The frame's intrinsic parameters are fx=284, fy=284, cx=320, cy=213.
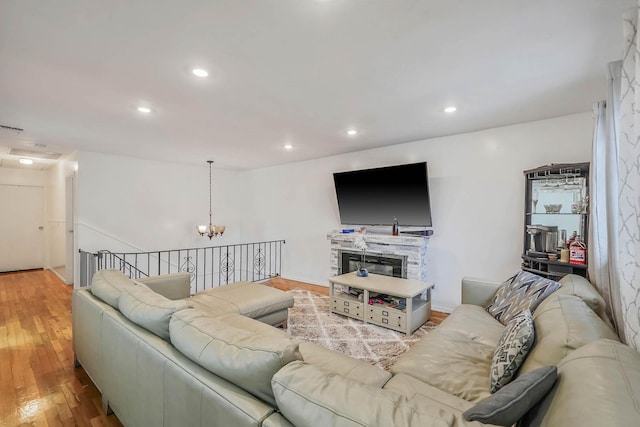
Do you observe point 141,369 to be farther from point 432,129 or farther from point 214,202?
point 214,202

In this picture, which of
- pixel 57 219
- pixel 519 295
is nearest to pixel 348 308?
pixel 519 295

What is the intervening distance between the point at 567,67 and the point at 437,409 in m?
2.49

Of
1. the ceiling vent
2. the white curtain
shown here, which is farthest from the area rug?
the ceiling vent

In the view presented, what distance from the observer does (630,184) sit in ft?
4.33

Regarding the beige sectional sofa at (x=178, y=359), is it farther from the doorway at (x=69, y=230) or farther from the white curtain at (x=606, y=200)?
the doorway at (x=69, y=230)

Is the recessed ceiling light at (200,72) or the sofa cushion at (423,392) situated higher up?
the recessed ceiling light at (200,72)

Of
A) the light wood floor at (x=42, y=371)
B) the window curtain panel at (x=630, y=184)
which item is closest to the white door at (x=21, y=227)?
the light wood floor at (x=42, y=371)

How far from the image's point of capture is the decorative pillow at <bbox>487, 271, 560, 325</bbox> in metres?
2.15

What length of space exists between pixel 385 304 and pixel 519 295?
56.6 inches

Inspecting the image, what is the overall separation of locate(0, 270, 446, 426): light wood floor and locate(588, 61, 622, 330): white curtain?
A: 1971mm

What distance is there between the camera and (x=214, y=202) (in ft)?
21.5

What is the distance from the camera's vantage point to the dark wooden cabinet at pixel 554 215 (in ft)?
8.98

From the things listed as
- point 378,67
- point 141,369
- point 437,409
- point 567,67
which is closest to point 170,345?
point 141,369

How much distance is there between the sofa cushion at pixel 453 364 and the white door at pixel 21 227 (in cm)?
861
